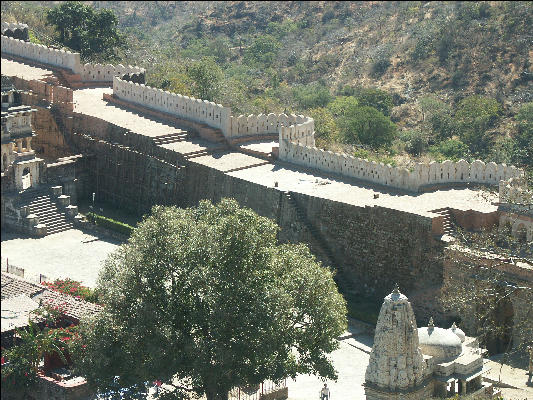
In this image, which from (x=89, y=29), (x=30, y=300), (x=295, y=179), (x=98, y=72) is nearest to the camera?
(x=30, y=300)

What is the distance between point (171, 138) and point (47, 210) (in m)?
5.38

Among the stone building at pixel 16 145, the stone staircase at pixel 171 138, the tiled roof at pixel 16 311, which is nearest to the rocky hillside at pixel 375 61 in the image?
the stone staircase at pixel 171 138

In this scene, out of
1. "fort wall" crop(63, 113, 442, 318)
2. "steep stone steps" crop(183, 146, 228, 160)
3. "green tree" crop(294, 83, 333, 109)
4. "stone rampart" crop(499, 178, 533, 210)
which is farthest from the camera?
"green tree" crop(294, 83, 333, 109)

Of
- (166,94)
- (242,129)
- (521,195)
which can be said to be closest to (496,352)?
(521,195)

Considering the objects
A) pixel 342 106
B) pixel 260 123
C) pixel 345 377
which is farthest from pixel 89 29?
pixel 345 377

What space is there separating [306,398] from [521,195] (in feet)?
29.9

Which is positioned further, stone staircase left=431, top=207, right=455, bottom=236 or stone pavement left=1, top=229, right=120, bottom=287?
stone pavement left=1, top=229, right=120, bottom=287

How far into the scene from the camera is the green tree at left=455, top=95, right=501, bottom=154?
207 feet

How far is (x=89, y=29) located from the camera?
66.4 metres

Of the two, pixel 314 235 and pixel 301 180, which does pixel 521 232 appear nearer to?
pixel 314 235

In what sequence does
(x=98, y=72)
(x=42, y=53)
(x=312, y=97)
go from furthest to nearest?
1. (x=312, y=97)
2. (x=42, y=53)
3. (x=98, y=72)

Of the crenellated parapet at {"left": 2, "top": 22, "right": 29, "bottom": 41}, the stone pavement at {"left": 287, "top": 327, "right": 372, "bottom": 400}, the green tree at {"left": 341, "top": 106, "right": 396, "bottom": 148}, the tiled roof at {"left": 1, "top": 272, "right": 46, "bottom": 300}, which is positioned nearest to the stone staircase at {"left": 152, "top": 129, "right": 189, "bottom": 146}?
the tiled roof at {"left": 1, "top": 272, "right": 46, "bottom": 300}

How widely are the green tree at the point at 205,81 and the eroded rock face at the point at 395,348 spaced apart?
35226 mm

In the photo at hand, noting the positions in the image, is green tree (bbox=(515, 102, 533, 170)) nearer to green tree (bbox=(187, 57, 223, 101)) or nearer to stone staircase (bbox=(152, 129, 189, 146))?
green tree (bbox=(187, 57, 223, 101))
